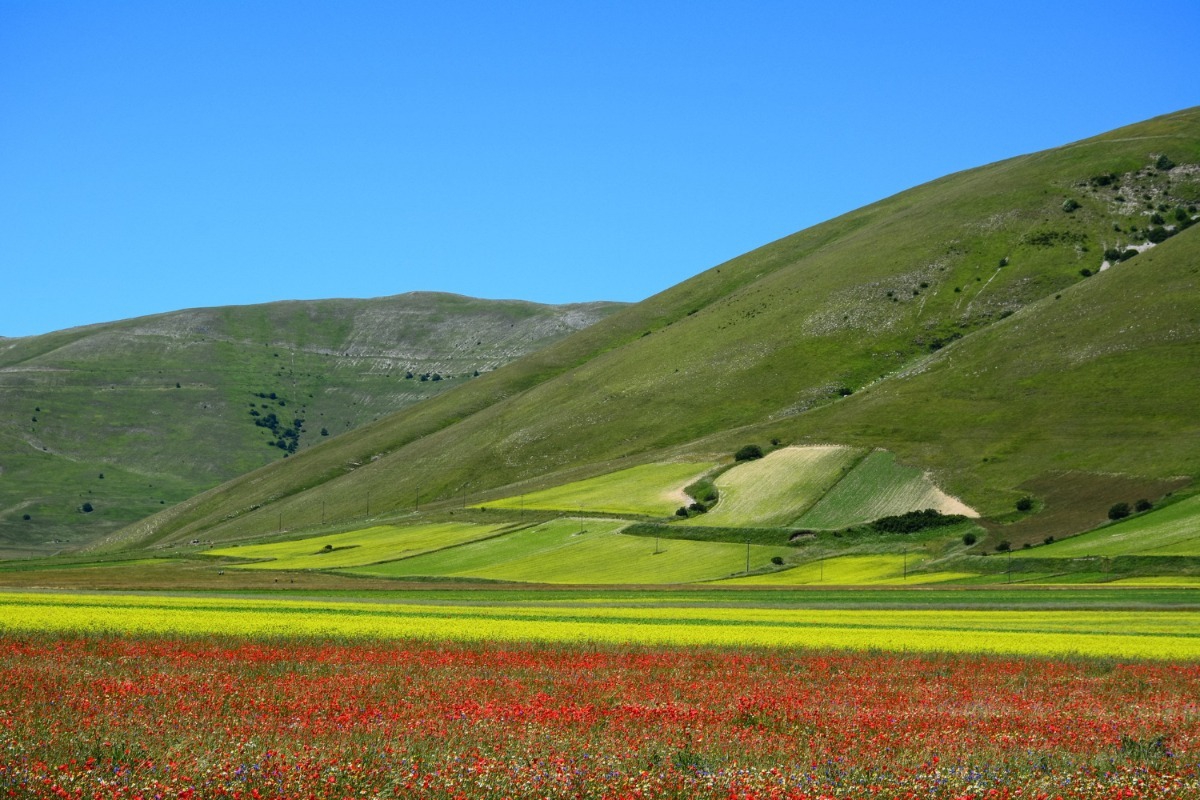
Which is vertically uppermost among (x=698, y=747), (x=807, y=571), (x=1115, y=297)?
(x=1115, y=297)

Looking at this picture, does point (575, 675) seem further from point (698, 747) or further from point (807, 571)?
point (807, 571)

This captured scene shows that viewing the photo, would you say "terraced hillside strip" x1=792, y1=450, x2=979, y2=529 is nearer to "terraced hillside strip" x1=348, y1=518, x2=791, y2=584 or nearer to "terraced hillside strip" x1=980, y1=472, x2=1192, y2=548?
"terraced hillside strip" x1=980, y1=472, x2=1192, y2=548

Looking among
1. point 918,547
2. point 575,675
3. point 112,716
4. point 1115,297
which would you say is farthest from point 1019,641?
point 1115,297

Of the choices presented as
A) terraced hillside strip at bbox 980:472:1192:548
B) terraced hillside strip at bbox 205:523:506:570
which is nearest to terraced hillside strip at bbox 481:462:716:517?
terraced hillside strip at bbox 205:523:506:570

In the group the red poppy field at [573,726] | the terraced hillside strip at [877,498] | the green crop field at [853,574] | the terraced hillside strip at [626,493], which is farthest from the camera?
the terraced hillside strip at [626,493]

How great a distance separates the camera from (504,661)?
3247 cm

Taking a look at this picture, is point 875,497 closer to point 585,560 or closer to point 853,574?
point 853,574

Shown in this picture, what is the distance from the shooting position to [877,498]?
415ft

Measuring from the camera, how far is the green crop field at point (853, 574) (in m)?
95.8

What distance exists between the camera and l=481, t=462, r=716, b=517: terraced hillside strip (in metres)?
139

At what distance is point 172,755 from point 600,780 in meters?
6.60

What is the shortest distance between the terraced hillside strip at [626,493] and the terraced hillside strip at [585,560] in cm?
1176

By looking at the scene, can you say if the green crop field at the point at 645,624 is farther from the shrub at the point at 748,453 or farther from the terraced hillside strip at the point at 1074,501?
the shrub at the point at 748,453

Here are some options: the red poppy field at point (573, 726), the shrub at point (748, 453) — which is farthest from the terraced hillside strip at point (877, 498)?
the red poppy field at point (573, 726)
